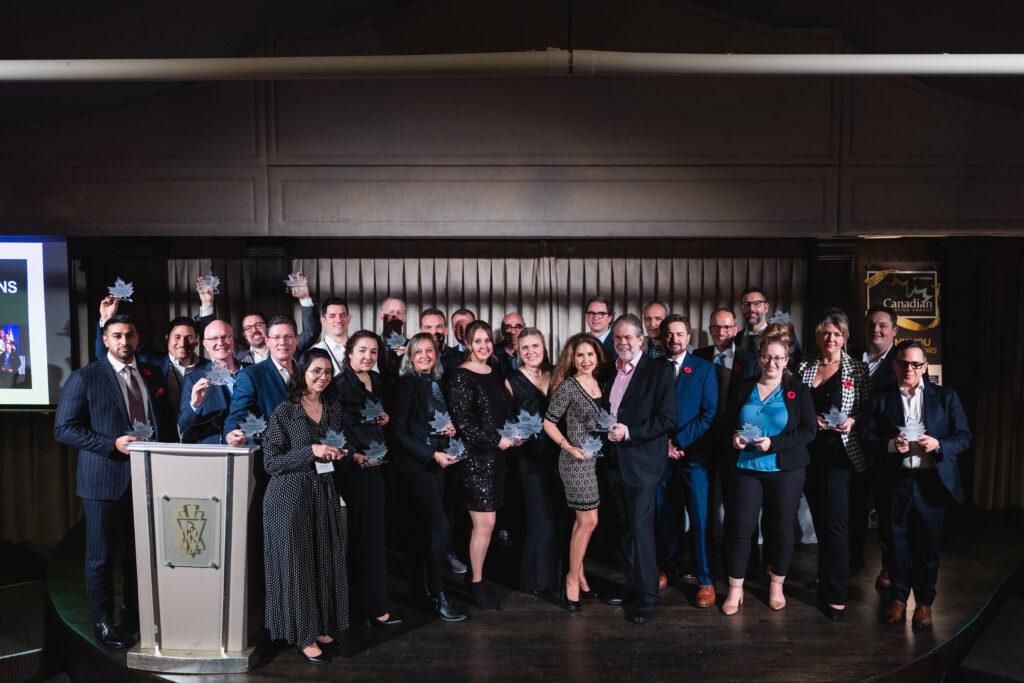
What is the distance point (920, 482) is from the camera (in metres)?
3.39

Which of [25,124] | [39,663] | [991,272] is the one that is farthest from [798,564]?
[25,124]

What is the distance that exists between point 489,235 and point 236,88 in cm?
217

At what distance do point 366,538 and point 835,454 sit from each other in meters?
2.34

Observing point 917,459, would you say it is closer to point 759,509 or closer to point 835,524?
point 835,524

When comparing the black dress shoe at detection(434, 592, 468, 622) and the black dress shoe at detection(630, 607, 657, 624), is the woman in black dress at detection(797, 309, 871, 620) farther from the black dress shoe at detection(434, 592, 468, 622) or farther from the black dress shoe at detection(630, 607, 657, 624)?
the black dress shoe at detection(434, 592, 468, 622)

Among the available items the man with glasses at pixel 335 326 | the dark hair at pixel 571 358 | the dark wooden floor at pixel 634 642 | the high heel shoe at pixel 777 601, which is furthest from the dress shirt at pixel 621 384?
the man with glasses at pixel 335 326

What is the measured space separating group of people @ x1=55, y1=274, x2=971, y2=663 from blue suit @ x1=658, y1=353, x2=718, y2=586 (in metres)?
0.01

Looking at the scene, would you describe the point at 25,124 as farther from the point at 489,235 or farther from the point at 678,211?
the point at 678,211

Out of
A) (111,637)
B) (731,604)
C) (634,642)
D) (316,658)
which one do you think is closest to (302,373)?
(316,658)

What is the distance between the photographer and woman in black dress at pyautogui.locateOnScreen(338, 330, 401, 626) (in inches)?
129

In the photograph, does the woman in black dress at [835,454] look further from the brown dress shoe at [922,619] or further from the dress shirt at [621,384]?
the dress shirt at [621,384]

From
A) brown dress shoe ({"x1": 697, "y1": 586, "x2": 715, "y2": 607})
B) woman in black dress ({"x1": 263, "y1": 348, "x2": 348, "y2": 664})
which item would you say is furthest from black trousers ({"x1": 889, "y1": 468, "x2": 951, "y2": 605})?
woman in black dress ({"x1": 263, "y1": 348, "x2": 348, "y2": 664})

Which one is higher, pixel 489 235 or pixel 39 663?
pixel 489 235

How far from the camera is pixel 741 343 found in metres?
4.29
